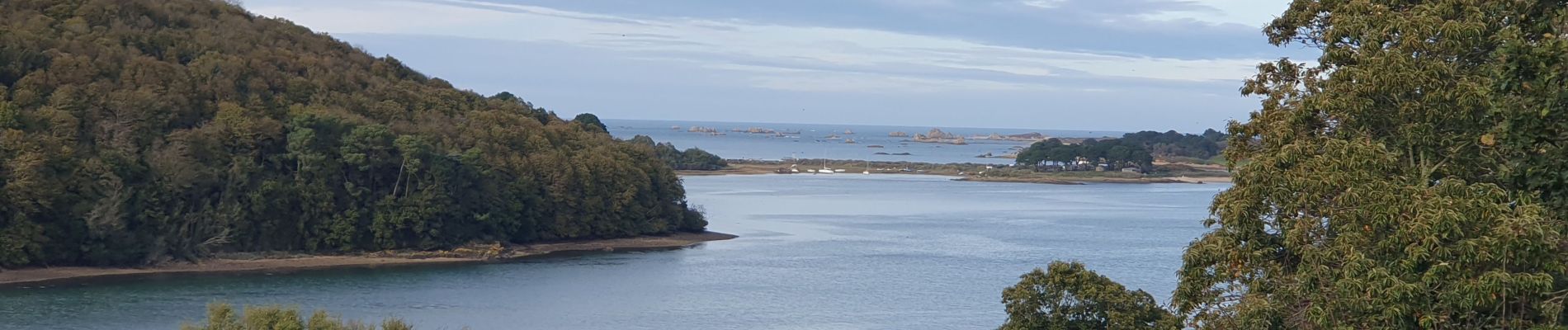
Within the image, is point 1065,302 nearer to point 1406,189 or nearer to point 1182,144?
point 1406,189

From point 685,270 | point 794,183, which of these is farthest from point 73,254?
point 794,183

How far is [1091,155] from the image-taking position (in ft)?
405

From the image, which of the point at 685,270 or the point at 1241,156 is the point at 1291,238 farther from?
the point at 685,270

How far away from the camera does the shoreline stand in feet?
132

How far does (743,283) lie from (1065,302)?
2486 cm

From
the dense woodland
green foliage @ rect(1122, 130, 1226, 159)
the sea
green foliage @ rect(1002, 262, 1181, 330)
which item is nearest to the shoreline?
the sea

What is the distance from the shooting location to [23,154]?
40656 millimetres

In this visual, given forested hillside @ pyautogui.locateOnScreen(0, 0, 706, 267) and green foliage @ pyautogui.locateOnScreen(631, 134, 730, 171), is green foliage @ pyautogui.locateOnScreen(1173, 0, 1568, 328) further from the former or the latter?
green foliage @ pyautogui.locateOnScreen(631, 134, 730, 171)

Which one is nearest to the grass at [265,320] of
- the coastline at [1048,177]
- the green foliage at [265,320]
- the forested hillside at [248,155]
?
the green foliage at [265,320]

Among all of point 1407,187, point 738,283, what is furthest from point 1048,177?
point 1407,187

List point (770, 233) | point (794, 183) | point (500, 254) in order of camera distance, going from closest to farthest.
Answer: point (500, 254) < point (770, 233) < point (794, 183)

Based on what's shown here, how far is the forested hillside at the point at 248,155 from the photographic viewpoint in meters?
42.3

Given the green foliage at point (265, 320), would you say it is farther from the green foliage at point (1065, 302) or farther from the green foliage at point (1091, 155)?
the green foliage at point (1091, 155)

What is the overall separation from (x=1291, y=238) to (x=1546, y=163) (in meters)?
1.58
